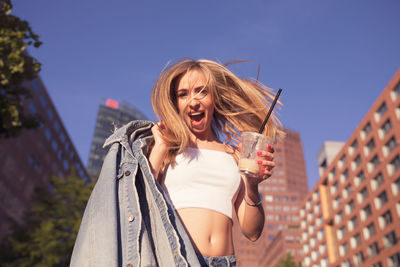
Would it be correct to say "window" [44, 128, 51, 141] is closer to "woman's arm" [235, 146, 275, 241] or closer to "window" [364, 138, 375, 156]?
"window" [364, 138, 375, 156]

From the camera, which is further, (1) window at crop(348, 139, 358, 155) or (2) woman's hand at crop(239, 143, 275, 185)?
(1) window at crop(348, 139, 358, 155)

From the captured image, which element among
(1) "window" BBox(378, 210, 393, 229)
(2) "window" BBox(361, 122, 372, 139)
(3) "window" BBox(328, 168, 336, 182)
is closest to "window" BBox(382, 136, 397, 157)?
(2) "window" BBox(361, 122, 372, 139)

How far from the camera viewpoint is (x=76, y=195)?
18781 millimetres

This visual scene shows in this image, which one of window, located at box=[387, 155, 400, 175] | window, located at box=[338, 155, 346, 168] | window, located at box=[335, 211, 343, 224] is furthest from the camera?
window, located at box=[335, 211, 343, 224]

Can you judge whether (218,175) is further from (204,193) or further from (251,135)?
(251,135)

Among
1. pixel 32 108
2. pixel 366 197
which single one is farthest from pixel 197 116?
pixel 366 197

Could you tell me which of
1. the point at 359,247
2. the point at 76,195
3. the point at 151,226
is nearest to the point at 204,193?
the point at 151,226

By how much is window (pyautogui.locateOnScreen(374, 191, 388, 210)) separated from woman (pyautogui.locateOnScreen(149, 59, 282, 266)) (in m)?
46.2

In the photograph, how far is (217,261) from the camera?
2287 mm

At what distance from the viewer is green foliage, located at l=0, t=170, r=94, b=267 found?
1633cm

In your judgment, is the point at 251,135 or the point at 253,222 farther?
the point at 253,222

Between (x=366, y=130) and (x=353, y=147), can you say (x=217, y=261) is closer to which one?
(x=366, y=130)

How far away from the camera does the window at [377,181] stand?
44806 millimetres

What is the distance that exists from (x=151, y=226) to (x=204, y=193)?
44 cm
